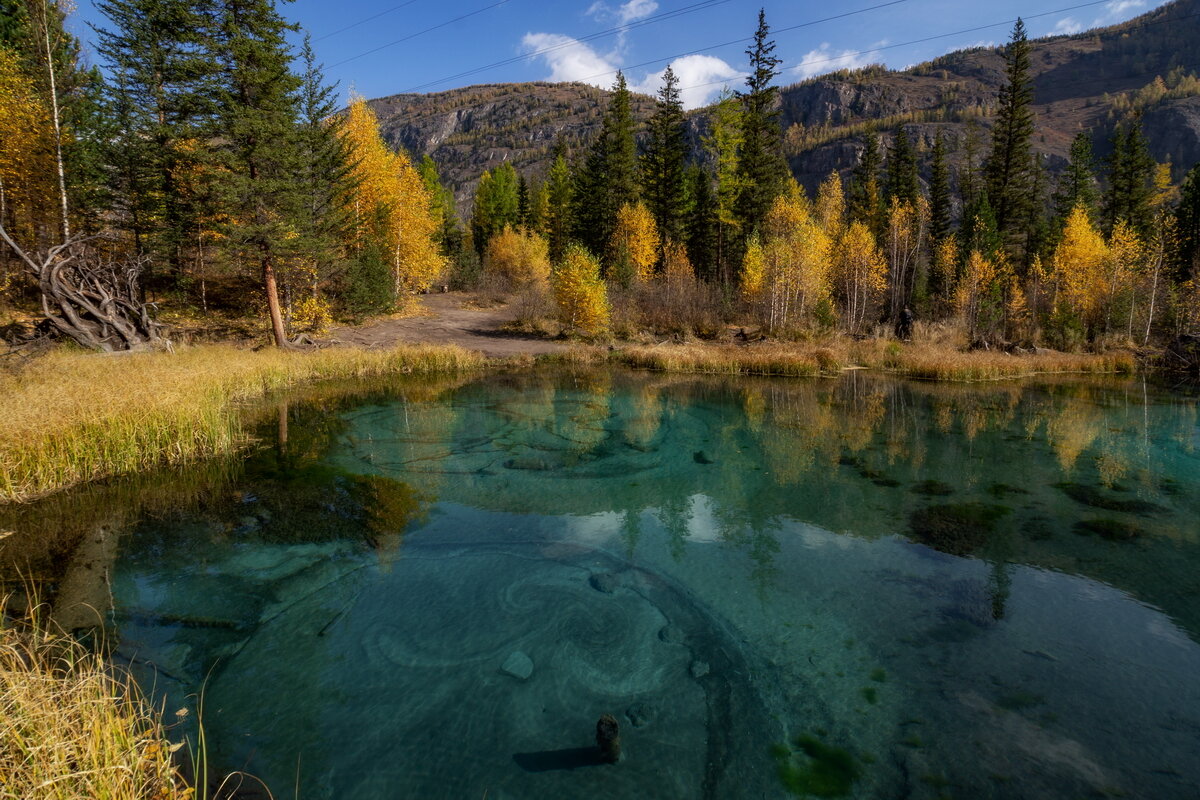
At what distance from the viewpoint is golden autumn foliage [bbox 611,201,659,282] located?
1387 inches

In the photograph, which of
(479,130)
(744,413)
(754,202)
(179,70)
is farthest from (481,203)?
(479,130)

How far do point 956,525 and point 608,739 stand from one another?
6286 mm

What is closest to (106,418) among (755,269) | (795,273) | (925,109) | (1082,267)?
(755,269)

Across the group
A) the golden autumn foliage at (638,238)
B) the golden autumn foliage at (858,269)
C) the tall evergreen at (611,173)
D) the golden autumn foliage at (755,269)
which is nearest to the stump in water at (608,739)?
the golden autumn foliage at (755,269)

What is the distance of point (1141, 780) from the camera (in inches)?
138

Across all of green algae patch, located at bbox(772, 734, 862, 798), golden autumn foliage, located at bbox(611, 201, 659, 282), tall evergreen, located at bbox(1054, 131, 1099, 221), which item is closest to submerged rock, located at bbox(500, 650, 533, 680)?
green algae patch, located at bbox(772, 734, 862, 798)

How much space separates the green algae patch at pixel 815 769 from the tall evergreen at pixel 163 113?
892 inches

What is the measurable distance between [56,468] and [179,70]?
16.8 meters

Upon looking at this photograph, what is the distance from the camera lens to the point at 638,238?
35.4 m

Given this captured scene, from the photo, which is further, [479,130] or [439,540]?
[479,130]

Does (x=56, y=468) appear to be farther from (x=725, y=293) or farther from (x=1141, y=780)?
(x=725, y=293)

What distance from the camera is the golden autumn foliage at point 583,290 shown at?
2789 cm

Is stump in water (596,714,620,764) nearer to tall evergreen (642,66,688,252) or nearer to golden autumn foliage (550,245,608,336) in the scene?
golden autumn foliage (550,245,608,336)

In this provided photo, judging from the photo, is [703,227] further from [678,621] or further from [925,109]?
[925,109]
